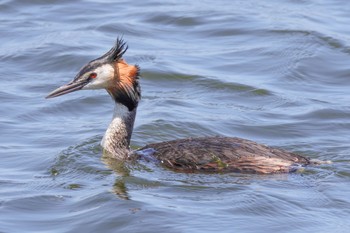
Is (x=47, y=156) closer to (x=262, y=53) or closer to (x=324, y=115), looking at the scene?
(x=324, y=115)

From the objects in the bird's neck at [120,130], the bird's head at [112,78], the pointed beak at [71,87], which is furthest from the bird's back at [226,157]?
the pointed beak at [71,87]

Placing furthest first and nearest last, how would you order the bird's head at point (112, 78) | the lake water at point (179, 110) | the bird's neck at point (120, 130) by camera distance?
the bird's neck at point (120, 130), the bird's head at point (112, 78), the lake water at point (179, 110)

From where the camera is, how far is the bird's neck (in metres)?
12.2

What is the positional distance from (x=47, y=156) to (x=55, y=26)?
6524mm

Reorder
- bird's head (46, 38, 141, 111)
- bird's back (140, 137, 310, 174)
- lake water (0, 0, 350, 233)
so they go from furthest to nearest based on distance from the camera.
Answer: bird's head (46, 38, 141, 111) → bird's back (140, 137, 310, 174) → lake water (0, 0, 350, 233)

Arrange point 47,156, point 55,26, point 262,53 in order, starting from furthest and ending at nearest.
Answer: point 55,26, point 262,53, point 47,156

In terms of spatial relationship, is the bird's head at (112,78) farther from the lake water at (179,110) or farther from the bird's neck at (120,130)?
the lake water at (179,110)

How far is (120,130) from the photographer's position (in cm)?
1226

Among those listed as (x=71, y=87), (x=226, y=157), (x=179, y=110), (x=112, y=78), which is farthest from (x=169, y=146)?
(x=179, y=110)

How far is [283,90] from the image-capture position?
15.3 m

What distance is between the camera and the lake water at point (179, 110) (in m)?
10.3

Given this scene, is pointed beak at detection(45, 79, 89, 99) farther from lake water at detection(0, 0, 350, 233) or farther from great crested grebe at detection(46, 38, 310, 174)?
lake water at detection(0, 0, 350, 233)

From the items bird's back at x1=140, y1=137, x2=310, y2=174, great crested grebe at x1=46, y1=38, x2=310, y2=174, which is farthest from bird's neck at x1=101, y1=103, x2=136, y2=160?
bird's back at x1=140, y1=137, x2=310, y2=174

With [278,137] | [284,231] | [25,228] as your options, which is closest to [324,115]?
[278,137]
